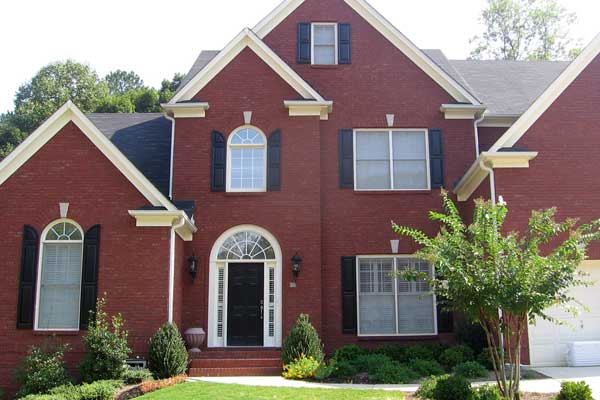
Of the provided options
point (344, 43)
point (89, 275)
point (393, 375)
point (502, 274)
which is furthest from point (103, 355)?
point (344, 43)

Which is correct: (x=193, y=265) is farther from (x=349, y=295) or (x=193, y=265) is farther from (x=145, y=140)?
(x=145, y=140)

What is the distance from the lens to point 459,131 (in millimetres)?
18469

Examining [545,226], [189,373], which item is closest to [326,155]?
[189,373]

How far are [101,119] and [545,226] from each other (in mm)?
14861

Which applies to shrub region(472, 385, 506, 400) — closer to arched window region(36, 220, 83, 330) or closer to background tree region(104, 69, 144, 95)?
arched window region(36, 220, 83, 330)

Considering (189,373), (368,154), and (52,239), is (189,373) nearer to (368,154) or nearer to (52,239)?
(52,239)

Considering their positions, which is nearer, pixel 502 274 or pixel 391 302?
pixel 502 274

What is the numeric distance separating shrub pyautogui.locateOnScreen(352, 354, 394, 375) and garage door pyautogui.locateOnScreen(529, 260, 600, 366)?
3.37m

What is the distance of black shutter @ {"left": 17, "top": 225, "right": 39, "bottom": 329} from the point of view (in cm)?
1505

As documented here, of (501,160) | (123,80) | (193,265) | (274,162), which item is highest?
(123,80)

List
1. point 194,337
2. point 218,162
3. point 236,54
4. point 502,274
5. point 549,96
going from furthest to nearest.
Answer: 1. point 236,54
2. point 218,162
3. point 194,337
4. point 549,96
5. point 502,274

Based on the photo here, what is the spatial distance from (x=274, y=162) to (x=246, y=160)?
79 cm

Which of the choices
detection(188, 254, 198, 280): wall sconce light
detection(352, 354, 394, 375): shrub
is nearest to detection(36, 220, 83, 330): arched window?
detection(188, 254, 198, 280): wall sconce light

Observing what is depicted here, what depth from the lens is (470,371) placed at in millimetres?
13578
